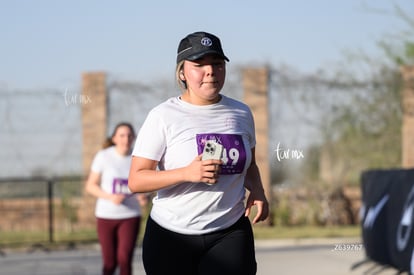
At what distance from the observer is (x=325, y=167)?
18.5m

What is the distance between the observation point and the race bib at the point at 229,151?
4.56 metres

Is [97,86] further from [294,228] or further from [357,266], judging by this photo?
[357,266]

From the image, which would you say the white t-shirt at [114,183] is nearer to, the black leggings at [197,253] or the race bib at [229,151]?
the black leggings at [197,253]

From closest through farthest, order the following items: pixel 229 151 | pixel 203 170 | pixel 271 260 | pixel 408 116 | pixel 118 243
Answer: pixel 203 170
pixel 229 151
pixel 118 243
pixel 271 260
pixel 408 116

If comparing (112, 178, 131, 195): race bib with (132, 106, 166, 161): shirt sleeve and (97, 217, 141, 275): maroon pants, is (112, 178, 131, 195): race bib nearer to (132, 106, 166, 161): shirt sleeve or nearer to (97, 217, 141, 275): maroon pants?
(97, 217, 141, 275): maroon pants

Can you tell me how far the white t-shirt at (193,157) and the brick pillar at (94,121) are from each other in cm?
1276

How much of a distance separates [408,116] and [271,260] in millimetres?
5648

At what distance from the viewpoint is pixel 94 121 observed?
1750 cm

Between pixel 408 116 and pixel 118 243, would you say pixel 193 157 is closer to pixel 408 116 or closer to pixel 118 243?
pixel 118 243

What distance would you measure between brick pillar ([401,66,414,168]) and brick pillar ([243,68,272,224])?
2502 mm

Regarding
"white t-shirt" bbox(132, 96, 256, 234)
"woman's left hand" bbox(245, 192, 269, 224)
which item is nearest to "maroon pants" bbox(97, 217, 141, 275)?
"woman's left hand" bbox(245, 192, 269, 224)

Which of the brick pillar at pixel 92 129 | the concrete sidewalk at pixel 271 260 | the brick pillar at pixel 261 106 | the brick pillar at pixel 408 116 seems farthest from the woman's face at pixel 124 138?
the brick pillar at pixel 408 116

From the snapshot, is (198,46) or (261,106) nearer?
(198,46)

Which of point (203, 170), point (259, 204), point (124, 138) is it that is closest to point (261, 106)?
point (124, 138)
